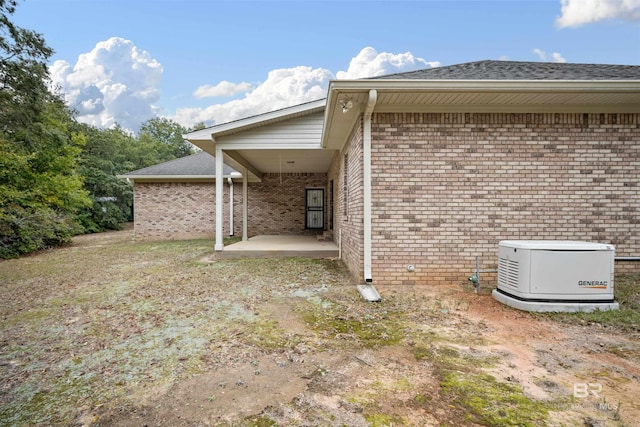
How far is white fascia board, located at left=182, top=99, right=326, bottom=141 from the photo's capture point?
7.68 meters

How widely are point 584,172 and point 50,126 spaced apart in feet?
54.4

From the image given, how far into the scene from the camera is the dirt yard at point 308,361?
1863mm

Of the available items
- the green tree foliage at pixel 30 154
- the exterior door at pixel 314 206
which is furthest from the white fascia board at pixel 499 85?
the green tree foliage at pixel 30 154

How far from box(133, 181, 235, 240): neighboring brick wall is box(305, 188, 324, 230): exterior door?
11.3 feet

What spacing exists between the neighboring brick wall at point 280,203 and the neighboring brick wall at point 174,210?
1.32 m

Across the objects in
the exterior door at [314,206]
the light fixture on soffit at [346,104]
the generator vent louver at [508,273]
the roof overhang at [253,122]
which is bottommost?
the generator vent louver at [508,273]

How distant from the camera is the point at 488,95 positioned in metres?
4.36

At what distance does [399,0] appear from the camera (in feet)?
30.2

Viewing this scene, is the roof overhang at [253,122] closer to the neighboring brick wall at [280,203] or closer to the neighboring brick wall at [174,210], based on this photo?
the neighboring brick wall at [280,203]

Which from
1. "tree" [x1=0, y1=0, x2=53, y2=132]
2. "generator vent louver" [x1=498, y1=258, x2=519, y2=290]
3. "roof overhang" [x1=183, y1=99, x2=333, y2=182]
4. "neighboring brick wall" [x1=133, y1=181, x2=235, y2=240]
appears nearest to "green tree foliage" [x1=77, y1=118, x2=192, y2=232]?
"neighboring brick wall" [x1=133, y1=181, x2=235, y2=240]

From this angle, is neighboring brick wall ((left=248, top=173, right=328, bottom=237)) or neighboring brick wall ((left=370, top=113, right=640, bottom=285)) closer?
neighboring brick wall ((left=370, top=113, right=640, bottom=285))

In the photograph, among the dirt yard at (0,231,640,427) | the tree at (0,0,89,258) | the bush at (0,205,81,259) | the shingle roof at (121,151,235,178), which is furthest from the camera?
the shingle roof at (121,151,235,178)

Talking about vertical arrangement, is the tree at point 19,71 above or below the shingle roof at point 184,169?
above

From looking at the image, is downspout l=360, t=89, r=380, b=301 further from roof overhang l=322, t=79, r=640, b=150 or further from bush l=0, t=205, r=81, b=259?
bush l=0, t=205, r=81, b=259
